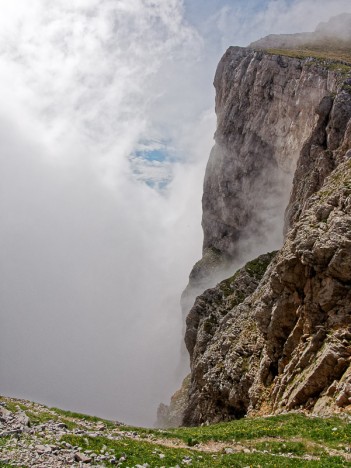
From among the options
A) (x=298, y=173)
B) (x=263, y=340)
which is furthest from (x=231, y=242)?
(x=263, y=340)

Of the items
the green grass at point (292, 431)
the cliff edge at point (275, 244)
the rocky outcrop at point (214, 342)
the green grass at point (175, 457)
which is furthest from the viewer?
the rocky outcrop at point (214, 342)

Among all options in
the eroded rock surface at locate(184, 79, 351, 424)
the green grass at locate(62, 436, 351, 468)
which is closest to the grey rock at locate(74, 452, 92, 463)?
the green grass at locate(62, 436, 351, 468)

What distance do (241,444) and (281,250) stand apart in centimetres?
3216

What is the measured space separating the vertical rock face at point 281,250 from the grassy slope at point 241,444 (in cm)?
624

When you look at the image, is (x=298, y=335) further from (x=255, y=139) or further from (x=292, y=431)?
(x=255, y=139)

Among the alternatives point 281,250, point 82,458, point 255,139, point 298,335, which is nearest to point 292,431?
point 82,458

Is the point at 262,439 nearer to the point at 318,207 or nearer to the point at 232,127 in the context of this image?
the point at 318,207

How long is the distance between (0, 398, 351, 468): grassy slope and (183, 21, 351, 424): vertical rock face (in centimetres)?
624

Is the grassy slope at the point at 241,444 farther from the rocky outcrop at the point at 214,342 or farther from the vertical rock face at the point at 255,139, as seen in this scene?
the vertical rock face at the point at 255,139

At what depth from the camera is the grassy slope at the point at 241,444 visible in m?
22.4

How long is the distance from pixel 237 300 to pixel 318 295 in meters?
41.3

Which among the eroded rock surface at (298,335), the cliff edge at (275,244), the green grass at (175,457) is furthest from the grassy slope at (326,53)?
the green grass at (175,457)

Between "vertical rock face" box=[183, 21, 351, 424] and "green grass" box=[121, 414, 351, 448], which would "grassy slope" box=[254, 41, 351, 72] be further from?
"green grass" box=[121, 414, 351, 448]

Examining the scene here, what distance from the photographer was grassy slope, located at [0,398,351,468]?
73.6 ft
